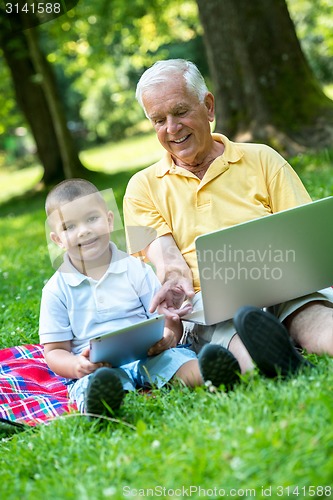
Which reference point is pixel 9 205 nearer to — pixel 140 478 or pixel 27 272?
pixel 27 272

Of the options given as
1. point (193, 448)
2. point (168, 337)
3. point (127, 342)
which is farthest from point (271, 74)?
point (193, 448)

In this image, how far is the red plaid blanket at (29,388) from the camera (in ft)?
11.8

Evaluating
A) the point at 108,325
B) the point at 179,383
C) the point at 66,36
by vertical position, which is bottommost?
the point at 179,383

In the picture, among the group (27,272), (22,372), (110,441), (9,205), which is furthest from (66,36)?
A: (110,441)

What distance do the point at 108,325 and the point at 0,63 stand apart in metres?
16.9

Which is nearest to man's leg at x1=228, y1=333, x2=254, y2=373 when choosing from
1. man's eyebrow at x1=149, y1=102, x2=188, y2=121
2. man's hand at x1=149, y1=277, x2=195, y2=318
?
man's hand at x1=149, y1=277, x2=195, y2=318

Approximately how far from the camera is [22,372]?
13.5 feet

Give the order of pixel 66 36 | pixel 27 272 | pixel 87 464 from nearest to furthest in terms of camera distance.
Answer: pixel 87 464 → pixel 27 272 → pixel 66 36

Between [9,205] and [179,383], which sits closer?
[179,383]

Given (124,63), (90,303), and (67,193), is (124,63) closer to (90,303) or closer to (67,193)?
(67,193)

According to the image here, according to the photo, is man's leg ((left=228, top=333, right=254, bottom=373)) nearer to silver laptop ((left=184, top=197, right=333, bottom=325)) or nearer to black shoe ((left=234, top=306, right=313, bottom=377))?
silver laptop ((left=184, top=197, right=333, bottom=325))

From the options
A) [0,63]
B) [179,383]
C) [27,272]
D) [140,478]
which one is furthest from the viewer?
[0,63]

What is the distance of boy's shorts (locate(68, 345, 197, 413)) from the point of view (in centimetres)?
339

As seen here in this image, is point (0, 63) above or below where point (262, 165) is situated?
above
